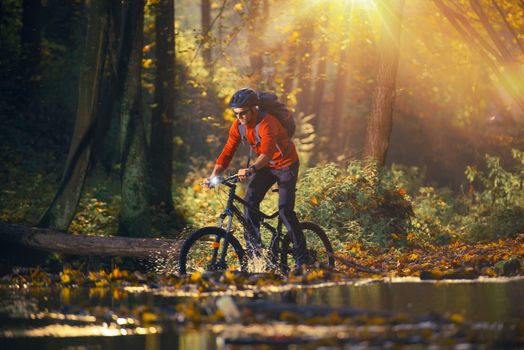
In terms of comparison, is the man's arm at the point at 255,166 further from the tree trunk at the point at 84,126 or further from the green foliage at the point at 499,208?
the green foliage at the point at 499,208

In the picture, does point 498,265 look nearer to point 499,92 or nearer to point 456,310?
point 456,310

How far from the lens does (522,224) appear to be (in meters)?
19.4

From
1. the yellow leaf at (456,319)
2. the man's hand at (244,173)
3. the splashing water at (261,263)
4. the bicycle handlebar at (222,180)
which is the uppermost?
the man's hand at (244,173)

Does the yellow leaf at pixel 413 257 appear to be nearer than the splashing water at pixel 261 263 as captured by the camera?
No

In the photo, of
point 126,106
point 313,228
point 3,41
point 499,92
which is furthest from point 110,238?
point 499,92

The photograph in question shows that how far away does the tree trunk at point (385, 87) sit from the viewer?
21578 millimetres

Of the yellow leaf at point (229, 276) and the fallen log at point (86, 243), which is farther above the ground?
the fallen log at point (86, 243)

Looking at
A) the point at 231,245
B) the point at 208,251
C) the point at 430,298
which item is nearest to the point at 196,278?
the point at 231,245

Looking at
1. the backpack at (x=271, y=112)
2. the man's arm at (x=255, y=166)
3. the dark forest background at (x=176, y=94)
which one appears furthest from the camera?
the dark forest background at (x=176, y=94)

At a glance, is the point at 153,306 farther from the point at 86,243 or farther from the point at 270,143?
the point at 86,243

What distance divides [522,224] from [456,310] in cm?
996

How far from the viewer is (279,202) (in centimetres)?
1328

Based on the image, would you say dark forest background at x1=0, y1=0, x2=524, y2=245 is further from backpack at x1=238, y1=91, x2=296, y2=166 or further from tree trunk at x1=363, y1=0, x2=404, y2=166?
backpack at x1=238, y1=91, x2=296, y2=166

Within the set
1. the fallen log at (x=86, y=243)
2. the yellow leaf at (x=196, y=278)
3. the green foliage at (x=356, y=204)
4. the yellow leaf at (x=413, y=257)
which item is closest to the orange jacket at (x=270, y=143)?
the yellow leaf at (x=196, y=278)
